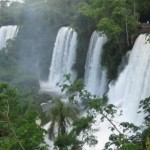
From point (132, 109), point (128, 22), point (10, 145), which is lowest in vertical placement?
point (132, 109)

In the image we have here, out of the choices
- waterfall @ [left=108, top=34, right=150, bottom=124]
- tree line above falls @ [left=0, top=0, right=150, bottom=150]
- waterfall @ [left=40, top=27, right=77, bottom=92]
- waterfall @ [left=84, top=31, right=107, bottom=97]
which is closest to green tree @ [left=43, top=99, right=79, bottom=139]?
tree line above falls @ [left=0, top=0, right=150, bottom=150]

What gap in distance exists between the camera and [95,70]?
34.3 m

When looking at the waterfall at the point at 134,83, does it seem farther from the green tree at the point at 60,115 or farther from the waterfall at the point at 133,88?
the green tree at the point at 60,115

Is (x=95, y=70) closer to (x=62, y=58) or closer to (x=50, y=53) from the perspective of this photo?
(x=62, y=58)

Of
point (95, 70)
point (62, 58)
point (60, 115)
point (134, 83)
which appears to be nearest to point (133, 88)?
point (134, 83)

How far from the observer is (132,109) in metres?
26.2

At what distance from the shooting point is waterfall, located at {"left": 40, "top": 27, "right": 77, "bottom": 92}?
40094mm

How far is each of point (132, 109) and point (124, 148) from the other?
15.1m

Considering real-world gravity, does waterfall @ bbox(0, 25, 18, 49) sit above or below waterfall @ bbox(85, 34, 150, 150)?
above

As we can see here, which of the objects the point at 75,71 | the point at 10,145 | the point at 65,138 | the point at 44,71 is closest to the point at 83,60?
the point at 75,71

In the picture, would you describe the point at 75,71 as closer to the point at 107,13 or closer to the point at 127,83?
the point at 107,13

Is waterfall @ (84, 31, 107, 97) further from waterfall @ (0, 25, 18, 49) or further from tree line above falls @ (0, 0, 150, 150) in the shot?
waterfall @ (0, 25, 18, 49)

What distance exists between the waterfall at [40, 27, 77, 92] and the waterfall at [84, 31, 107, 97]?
4.60 m

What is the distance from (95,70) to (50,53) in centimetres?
1348
